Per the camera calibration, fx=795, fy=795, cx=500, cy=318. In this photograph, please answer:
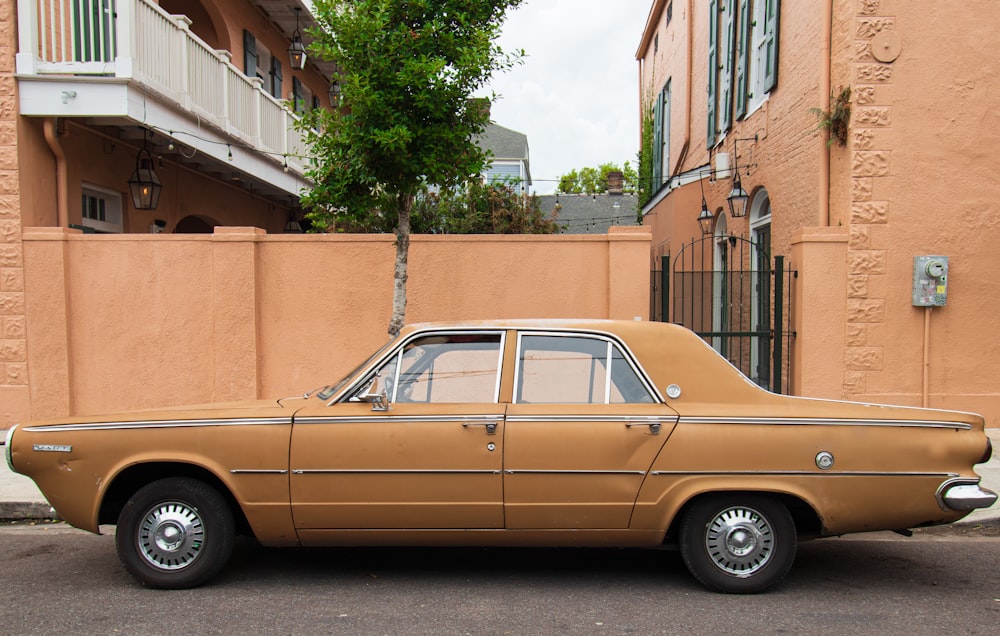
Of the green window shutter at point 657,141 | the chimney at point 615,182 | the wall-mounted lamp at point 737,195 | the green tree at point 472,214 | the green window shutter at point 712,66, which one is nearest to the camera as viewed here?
the wall-mounted lamp at point 737,195

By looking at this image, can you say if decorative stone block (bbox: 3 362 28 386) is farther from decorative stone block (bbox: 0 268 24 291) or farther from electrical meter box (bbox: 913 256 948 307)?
electrical meter box (bbox: 913 256 948 307)

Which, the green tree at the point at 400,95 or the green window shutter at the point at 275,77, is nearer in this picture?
the green tree at the point at 400,95

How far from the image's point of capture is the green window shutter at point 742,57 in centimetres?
1242

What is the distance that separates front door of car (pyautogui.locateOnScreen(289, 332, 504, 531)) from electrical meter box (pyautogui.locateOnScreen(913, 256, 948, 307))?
636 centimetres

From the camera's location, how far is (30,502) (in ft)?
21.4

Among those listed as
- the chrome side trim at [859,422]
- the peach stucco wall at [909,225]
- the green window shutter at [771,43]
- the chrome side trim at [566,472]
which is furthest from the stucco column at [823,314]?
the chrome side trim at [566,472]

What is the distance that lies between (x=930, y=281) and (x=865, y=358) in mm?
1096

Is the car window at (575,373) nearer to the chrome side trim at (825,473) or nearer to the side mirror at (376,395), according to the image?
the chrome side trim at (825,473)

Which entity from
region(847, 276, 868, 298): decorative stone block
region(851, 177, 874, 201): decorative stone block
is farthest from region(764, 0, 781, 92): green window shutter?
region(847, 276, 868, 298): decorative stone block

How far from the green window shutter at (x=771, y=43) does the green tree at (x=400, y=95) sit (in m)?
4.85

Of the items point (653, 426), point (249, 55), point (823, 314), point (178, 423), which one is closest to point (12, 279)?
point (178, 423)

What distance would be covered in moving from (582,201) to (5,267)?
29.8m

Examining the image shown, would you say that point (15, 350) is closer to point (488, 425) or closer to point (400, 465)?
point (400, 465)

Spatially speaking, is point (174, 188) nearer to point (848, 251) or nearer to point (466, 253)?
point (466, 253)
